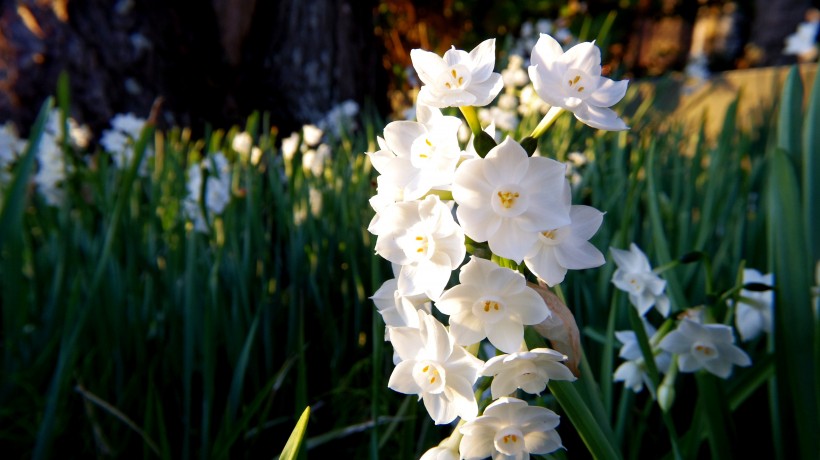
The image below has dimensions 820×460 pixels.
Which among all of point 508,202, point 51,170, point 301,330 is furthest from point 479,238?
point 51,170

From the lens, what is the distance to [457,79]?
495mm

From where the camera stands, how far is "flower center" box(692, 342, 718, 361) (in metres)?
0.75

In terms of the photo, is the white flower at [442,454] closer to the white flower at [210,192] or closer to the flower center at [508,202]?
the flower center at [508,202]

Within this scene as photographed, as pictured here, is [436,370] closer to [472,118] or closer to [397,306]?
[397,306]

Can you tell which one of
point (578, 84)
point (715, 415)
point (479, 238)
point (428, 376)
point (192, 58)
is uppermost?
point (192, 58)

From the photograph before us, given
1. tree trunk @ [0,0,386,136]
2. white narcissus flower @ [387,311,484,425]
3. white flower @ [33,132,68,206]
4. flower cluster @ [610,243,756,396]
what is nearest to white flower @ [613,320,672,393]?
flower cluster @ [610,243,756,396]

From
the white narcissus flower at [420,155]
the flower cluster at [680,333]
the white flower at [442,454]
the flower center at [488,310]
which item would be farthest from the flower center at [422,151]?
the flower cluster at [680,333]

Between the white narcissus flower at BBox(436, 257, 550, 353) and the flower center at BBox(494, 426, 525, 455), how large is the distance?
0.07m

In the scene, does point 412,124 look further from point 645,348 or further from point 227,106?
point 227,106

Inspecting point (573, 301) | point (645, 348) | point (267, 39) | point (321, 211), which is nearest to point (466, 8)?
point (267, 39)

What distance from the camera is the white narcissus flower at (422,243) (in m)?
0.45

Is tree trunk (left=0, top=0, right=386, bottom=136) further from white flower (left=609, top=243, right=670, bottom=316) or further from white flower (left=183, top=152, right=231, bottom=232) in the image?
white flower (left=609, top=243, right=670, bottom=316)

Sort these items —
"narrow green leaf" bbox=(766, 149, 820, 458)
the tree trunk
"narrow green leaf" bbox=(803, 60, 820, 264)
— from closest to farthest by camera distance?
"narrow green leaf" bbox=(766, 149, 820, 458), "narrow green leaf" bbox=(803, 60, 820, 264), the tree trunk

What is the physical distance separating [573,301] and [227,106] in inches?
97.9
